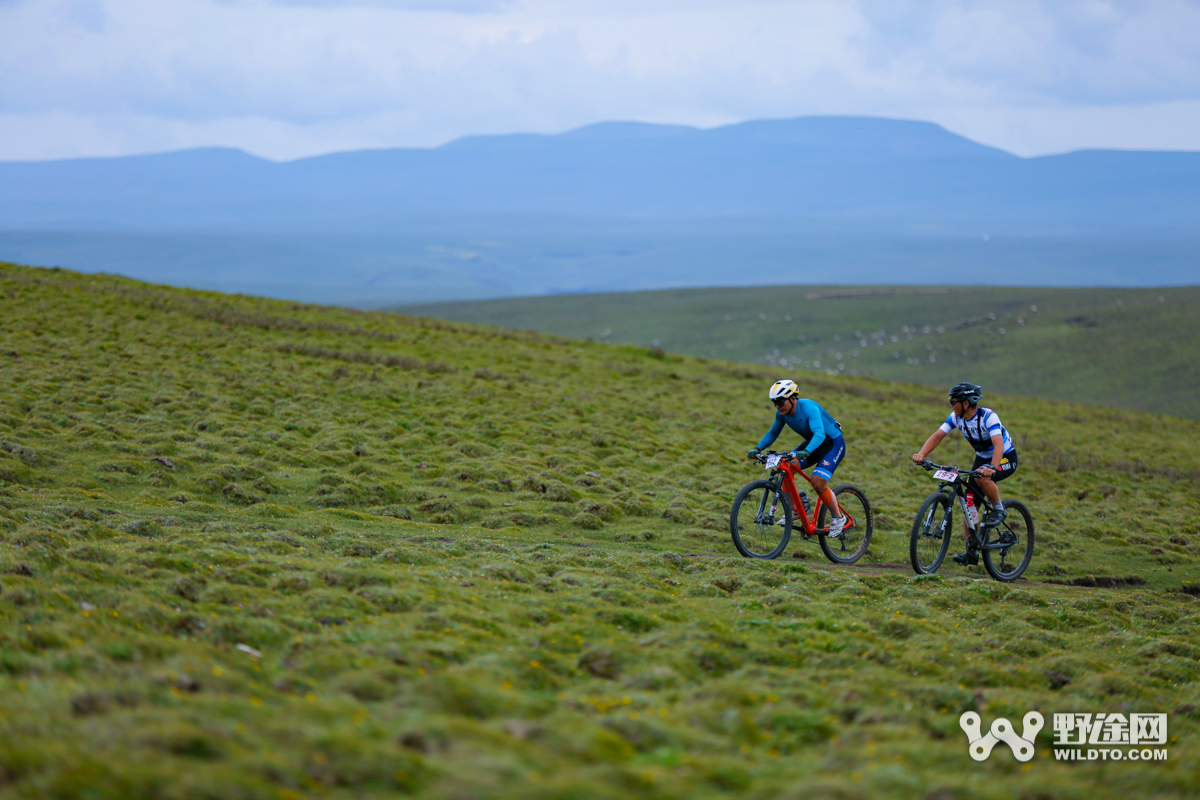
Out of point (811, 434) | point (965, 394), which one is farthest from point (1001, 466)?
point (811, 434)

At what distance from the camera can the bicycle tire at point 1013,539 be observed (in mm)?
15719

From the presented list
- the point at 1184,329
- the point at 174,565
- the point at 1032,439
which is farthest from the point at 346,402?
the point at 1184,329

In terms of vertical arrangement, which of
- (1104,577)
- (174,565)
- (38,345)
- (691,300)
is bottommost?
(1104,577)

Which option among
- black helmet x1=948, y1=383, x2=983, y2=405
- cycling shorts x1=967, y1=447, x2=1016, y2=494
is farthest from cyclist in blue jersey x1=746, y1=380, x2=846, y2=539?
cycling shorts x1=967, y1=447, x2=1016, y2=494

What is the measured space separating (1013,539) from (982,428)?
2412 mm

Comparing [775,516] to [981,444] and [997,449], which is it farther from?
[997,449]

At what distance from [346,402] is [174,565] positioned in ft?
59.4

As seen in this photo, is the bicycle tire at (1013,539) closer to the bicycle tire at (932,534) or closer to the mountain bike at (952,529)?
the mountain bike at (952,529)

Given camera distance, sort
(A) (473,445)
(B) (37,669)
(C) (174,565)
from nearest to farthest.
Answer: (B) (37,669)
(C) (174,565)
(A) (473,445)

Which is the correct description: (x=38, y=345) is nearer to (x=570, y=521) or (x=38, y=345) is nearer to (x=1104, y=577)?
(x=570, y=521)

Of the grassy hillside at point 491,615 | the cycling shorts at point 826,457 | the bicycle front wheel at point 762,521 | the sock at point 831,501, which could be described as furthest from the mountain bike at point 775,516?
the grassy hillside at point 491,615

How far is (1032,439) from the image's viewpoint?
3619cm

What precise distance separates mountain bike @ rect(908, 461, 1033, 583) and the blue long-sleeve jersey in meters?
1.71
